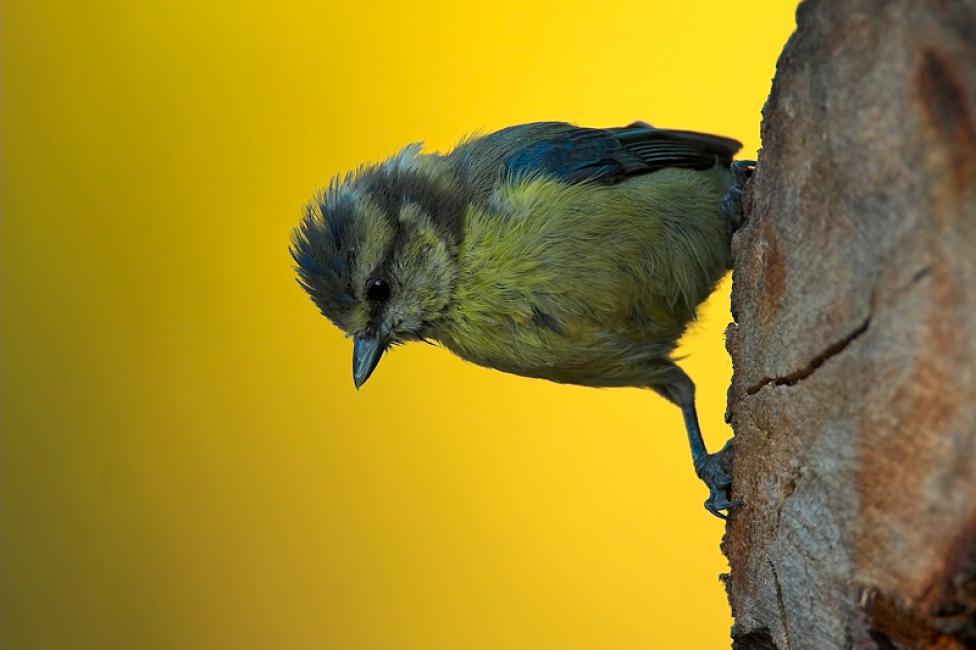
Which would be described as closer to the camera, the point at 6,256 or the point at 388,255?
the point at 388,255

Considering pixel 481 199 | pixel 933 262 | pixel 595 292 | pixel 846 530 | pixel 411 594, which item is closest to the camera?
pixel 933 262

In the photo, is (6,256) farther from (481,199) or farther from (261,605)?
(481,199)

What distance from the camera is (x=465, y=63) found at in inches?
119

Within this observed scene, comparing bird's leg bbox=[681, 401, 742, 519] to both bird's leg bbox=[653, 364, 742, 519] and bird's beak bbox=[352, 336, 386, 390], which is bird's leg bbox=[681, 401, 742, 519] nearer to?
bird's leg bbox=[653, 364, 742, 519]

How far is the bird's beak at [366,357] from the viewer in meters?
1.91

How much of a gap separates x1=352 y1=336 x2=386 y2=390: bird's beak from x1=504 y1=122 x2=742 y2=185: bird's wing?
38cm

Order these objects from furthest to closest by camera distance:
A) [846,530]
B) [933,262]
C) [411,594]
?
1. [411,594]
2. [846,530]
3. [933,262]

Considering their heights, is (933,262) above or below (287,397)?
below

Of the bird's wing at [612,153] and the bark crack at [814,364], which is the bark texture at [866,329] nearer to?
the bark crack at [814,364]

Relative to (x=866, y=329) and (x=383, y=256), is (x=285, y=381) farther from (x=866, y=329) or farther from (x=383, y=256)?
(x=866, y=329)

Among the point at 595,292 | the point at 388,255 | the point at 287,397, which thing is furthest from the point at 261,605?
the point at 595,292

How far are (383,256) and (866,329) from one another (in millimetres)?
1085

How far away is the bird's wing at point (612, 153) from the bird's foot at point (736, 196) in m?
0.19

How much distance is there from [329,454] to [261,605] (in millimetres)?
444
